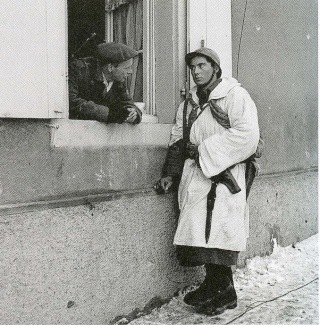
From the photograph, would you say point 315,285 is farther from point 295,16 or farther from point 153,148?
point 295,16

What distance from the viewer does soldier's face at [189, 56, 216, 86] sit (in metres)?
3.99

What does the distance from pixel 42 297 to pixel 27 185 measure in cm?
71

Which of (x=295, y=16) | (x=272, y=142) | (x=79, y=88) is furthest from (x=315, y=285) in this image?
(x=295, y=16)

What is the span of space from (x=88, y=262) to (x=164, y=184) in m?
0.97

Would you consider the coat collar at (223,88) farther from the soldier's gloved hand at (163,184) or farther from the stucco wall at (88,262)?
the stucco wall at (88,262)

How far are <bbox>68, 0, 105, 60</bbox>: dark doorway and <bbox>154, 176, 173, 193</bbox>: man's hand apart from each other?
2772 mm

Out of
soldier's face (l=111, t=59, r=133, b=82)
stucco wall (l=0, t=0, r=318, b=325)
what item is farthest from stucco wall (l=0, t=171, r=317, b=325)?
soldier's face (l=111, t=59, r=133, b=82)

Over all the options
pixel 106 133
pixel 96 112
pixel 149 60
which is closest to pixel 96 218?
pixel 106 133

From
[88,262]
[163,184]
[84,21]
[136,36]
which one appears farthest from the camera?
[84,21]

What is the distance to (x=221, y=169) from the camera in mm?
3779

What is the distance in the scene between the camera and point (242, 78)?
5176mm

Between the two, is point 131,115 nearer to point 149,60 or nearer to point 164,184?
point 164,184

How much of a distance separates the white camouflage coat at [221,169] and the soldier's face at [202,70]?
13 centimetres

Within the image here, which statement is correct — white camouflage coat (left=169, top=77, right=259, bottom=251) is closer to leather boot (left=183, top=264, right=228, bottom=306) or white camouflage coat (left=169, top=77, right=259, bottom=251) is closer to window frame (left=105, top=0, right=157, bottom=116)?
leather boot (left=183, top=264, right=228, bottom=306)
